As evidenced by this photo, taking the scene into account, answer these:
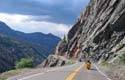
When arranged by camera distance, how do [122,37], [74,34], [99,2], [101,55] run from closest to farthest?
[122,37]
[101,55]
[99,2]
[74,34]

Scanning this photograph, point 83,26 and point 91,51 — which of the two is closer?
point 91,51

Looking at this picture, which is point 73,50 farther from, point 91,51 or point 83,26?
point 91,51

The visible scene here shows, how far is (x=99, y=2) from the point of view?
→ 147m

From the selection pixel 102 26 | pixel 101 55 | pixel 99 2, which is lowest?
pixel 101 55

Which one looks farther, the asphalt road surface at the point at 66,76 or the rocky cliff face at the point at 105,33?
the rocky cliff face at the point at 105,33

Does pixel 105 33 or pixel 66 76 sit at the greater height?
pixel 105 33

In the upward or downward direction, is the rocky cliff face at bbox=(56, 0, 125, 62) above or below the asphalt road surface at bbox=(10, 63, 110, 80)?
above

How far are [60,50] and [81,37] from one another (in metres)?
24.7

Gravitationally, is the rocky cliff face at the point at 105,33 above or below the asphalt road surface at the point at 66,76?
above

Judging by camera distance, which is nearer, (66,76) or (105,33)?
(66,76)

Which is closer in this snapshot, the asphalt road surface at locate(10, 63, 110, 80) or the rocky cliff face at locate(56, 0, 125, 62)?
the asphalt road surface at locate(10, 63, 110, 80)

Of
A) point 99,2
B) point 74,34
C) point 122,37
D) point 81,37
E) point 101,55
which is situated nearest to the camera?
point 122,37

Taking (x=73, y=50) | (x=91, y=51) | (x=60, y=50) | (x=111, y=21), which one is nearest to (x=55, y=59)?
(x=73, y=50)

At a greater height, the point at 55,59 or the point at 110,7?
the point at 110,7
